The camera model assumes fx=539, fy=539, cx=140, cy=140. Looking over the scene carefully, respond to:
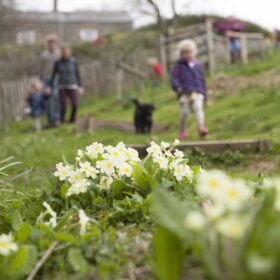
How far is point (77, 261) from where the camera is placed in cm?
199

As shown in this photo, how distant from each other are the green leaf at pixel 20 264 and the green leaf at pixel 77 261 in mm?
141

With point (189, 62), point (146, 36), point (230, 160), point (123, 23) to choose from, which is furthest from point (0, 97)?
point (123, 23)

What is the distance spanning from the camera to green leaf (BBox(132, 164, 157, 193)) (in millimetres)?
2834

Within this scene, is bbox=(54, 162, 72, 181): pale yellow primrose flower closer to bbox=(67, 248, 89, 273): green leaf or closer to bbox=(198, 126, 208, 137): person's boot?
bbox=(67, 248, 89, 273): green leaf

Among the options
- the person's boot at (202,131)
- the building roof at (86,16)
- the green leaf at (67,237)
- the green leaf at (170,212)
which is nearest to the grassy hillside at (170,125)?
the person's boot at (202,131)

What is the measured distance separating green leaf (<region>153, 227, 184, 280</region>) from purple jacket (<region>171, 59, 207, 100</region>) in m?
7.70

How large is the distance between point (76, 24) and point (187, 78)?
41.8 meters

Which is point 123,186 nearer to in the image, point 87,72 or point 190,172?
point 190,172

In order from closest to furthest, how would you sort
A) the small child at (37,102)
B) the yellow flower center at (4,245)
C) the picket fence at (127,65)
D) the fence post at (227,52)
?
the yellow flower center at (4,245) < the small child at (37,102) < the picket fence at (127,65) < the fence post at (227,52)

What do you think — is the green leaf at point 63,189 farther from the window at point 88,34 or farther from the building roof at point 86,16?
the window at point 88,34

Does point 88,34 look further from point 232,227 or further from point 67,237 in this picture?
point 232,227

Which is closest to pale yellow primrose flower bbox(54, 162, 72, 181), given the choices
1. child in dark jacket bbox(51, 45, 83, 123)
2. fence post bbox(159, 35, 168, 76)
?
child in dark jacket bbox(51, 45, 83, 123)

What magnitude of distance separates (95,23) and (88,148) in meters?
49.7

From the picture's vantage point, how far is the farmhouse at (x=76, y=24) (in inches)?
1768
